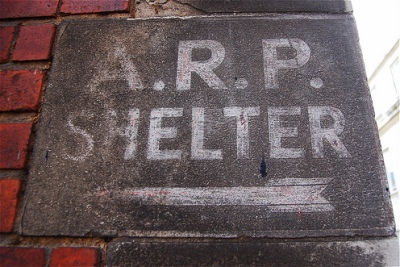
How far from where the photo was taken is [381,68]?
5828 mm

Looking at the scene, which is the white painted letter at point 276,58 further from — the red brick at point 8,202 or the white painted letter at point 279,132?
the red brick at point 8,202

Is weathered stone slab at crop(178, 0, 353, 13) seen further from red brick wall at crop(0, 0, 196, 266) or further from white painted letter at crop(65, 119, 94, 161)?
white painted letter at crop(65, 119, 94, 161)

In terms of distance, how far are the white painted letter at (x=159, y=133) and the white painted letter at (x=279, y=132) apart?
236 millimetres

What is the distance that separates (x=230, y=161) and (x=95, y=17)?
60cm

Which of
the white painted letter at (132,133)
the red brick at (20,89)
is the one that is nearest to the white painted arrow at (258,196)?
the white painted letter at (132,133)

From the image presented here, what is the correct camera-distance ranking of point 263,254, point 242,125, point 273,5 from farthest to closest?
point 273,5, point 242,125, point 263,254

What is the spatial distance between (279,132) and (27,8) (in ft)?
2.68

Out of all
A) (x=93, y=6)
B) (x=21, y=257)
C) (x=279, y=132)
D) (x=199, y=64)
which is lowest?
(x=21, y=257)

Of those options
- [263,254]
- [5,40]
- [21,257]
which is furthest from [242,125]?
[5,40]

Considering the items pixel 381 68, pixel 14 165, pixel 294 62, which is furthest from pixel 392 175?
pixel 14 165

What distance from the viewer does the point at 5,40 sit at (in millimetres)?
933

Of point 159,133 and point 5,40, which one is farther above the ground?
point 5,40

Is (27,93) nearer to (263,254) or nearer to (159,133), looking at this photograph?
(159,133)

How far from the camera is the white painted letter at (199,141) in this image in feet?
2.68
